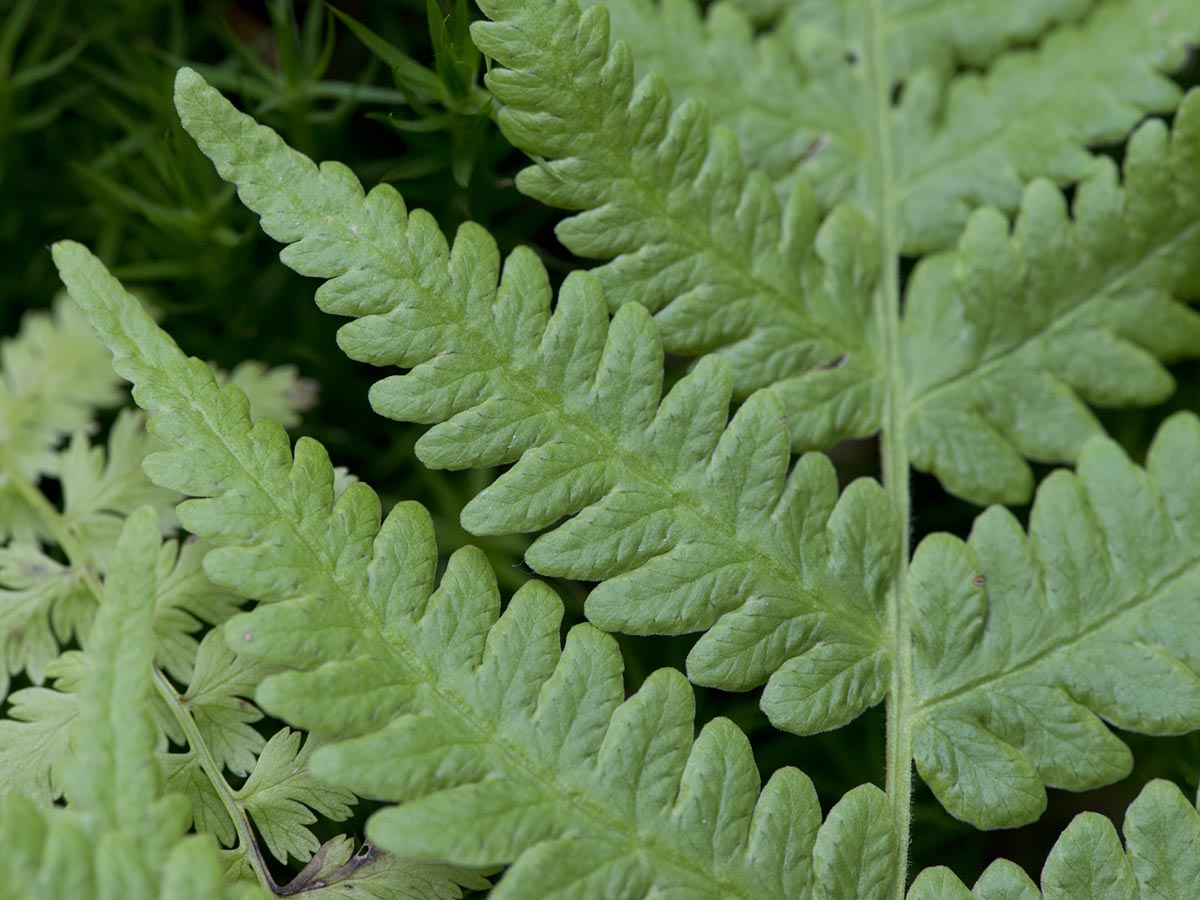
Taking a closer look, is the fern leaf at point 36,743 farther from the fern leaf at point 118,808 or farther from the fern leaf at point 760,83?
the fern leaf at point 760,83

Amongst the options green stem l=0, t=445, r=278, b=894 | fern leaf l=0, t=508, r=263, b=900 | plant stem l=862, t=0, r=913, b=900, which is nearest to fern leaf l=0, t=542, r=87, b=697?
green stem l=0, t=445, r=278, b=894

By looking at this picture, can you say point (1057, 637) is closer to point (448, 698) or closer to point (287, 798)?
point (448, 698)

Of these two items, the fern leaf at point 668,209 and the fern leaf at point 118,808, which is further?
the fern leaf at point 668,209

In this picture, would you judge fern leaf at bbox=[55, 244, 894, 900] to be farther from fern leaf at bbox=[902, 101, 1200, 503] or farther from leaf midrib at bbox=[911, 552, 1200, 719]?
fern leaf at bbox=[902, 101, 1200, 503]

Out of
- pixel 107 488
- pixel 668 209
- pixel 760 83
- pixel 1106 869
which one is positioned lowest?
pixel 1106 869

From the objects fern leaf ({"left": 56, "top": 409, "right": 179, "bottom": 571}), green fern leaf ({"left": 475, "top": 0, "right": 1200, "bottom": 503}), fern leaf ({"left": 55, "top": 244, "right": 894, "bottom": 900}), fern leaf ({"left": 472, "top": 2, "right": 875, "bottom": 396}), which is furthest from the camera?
fern leaf ({"left": 56, "top": 409, "right": 179, "bottom": 571})

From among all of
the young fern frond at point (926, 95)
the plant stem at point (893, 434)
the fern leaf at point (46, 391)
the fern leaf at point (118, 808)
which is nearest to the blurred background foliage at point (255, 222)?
the fern leaf at point (46, 391)

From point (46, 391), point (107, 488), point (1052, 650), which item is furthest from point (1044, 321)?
point (46, 391)
